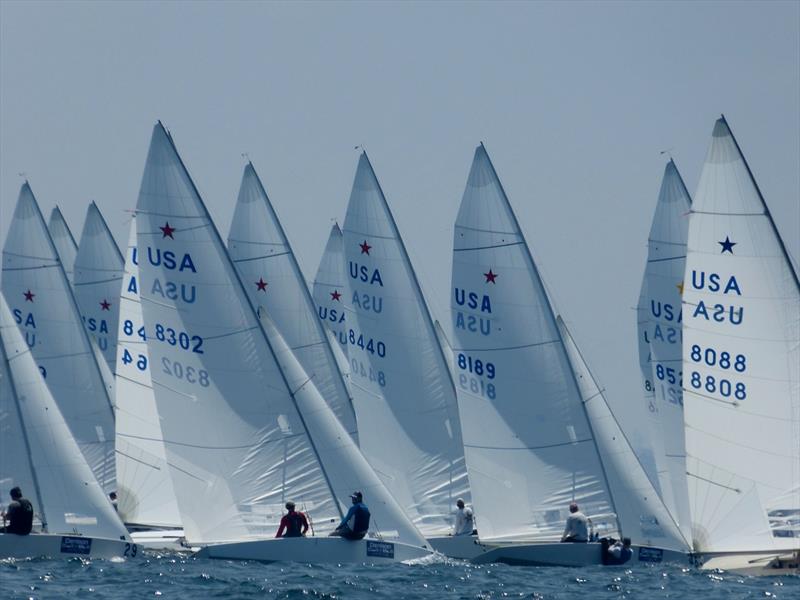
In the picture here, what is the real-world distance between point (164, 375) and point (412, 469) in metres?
7.25

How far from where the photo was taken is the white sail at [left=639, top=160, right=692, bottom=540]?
40188 mm

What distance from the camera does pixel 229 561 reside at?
98.5 feet

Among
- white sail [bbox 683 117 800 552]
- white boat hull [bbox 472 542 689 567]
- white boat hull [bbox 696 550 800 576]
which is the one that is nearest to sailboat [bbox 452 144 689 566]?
white boat hull [bbox 472 542 689 567]

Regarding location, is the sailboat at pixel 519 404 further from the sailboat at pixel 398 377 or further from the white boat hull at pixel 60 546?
the white boat hull at pixel 60 546

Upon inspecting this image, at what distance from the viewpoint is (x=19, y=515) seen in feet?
98.2

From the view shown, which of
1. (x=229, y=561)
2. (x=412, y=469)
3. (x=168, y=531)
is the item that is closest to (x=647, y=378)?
(x=412, y=469)

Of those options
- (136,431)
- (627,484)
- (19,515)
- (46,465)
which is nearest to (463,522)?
(627,484)

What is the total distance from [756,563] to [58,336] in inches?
740

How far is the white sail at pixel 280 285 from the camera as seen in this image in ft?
132

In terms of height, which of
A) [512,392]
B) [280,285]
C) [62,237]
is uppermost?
[62,237]

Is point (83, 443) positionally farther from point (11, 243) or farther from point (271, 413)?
point (271, 413)

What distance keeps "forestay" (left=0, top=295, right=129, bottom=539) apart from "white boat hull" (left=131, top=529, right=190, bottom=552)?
122 centimetres

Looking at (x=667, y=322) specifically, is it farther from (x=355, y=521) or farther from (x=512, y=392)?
(x=355, y=521)

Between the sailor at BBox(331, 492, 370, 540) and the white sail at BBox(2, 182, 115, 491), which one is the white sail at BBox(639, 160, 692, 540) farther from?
the white sail at BBox(2, 182, 115, 491)
